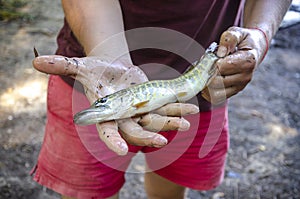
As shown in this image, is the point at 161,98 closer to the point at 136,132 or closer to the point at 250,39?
the point at 136,132

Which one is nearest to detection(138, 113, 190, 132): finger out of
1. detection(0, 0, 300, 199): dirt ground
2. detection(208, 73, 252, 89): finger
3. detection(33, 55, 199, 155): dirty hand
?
detection(33, 55, 199, 155): dirty hand

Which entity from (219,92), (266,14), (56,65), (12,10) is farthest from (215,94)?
(12,10)

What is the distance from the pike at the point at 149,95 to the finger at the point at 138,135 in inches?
1.1

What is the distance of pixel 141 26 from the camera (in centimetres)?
141

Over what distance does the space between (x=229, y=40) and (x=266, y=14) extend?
1.01 feet

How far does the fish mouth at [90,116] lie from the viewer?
112 centimetres

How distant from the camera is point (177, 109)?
1.20m

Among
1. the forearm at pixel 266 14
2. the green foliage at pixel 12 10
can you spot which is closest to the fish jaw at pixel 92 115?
the forearm at pixel 266 14

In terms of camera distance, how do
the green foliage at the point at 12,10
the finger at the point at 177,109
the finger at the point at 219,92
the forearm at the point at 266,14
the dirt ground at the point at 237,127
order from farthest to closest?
the green foliage at the point at 12,10
the dirt ground at the point at 237,127
the forearm at the point at 266,14
the finger at the point at 219,92
the finger at the point at 177,109

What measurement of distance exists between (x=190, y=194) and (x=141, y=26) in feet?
3.96

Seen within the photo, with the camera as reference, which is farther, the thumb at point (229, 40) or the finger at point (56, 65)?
the thumb at point (229, 40)

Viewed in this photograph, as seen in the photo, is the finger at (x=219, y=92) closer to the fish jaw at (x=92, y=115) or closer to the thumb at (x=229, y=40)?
the thumb at (x=229, y=40)

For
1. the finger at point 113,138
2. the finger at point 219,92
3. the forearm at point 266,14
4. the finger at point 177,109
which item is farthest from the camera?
the forearm at point 266,14

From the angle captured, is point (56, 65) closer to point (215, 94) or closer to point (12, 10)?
point (215, 94)
